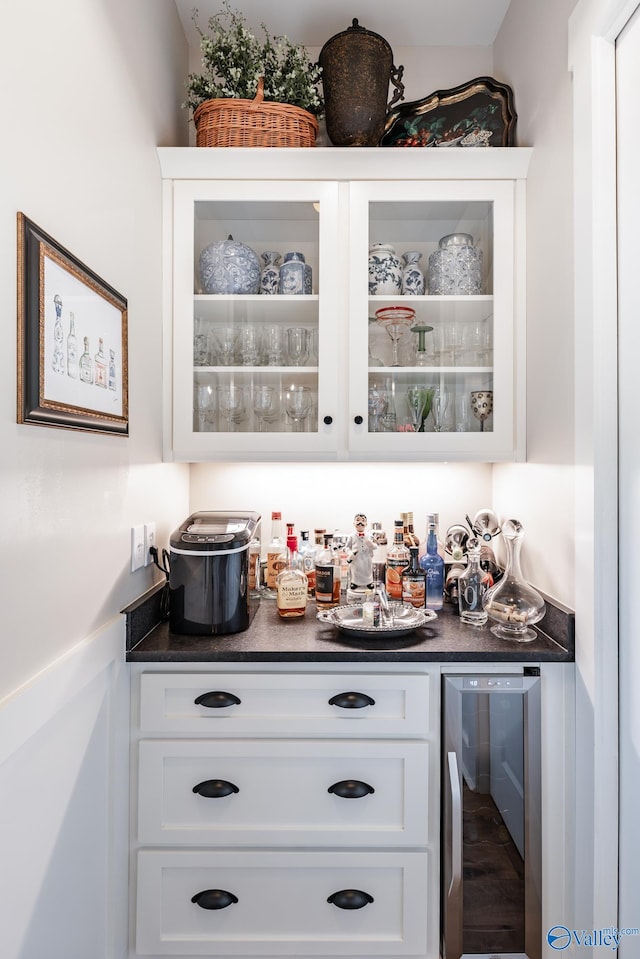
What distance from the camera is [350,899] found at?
1.34 metres

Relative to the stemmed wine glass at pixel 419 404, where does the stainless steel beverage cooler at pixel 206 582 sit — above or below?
below

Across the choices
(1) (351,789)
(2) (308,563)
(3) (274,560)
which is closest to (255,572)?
(3) (274,560)

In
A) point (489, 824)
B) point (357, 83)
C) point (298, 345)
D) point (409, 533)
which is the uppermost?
point (357, 83)

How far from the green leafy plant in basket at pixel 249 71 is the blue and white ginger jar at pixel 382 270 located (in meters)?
0.52

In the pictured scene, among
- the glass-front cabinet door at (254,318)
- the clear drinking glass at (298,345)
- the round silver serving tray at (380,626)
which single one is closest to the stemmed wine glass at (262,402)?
the glass-front cabinet door at (254,318)

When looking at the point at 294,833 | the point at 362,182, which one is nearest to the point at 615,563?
the point at 294,833

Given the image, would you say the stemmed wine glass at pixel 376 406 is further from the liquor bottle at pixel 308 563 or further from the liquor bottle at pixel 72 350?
the liquor bottle at pixel 72 350

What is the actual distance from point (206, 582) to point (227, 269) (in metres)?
0.97

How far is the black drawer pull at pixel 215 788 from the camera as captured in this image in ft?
4.40

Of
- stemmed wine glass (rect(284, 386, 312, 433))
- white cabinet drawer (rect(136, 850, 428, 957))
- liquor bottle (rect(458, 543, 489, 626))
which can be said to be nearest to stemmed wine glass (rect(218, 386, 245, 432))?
stemmed wine glass (rect(284, 386, 312, 433))

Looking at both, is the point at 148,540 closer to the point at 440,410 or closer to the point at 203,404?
the point at 203,404

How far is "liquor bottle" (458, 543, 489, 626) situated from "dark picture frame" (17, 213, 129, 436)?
103 cm

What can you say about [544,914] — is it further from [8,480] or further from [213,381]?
[213,381]

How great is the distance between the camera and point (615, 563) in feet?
4.12
